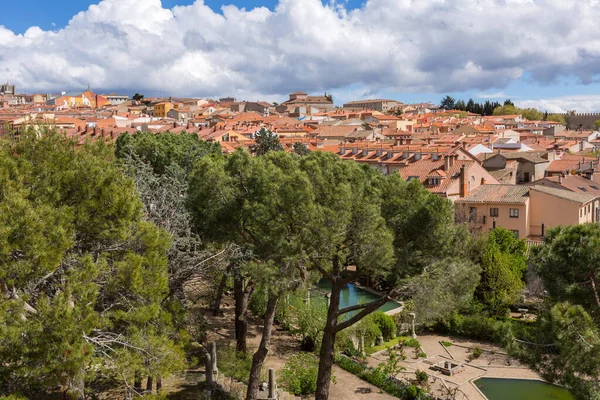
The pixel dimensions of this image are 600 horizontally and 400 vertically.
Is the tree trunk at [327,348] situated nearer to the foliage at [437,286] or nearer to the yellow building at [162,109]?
the foliage at [437,286]

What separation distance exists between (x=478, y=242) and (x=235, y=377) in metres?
15.1

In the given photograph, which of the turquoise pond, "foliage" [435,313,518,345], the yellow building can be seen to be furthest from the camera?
the yellow building

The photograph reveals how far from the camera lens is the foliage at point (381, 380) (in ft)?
61.8

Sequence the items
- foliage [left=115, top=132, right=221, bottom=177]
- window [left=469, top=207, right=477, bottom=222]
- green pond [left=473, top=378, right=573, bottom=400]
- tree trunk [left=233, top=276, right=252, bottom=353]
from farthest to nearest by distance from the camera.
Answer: window [left=469, top=207, right=477, bottom=222] < foliage [left=115, top=132, right=221, bottom=177] < green pond [left=473, top=378, right=573, bottom=400] < tree trunk [left=233, top=276, right=252, bottom=353]

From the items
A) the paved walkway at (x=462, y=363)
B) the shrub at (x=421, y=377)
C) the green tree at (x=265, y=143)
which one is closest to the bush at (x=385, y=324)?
the paved walkway at (x=462, y=363)

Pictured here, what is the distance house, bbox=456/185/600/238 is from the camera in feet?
119

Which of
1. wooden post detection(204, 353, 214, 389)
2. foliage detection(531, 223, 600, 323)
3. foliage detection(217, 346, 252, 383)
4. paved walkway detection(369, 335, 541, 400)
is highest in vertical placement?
foliage detection(531, 223, 600, 323)

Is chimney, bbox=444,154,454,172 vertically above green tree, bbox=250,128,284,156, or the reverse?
green tree, bbox=250,128,284,156

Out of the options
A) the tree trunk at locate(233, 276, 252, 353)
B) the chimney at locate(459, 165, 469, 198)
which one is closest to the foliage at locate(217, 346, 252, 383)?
the tree trunk at locate(233, 276, 252, 353)

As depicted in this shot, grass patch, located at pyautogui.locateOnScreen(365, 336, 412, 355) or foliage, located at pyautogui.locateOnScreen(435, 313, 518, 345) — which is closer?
grass patch, located at pyautogui.locateOnScreen(365, 336, 412, 355)

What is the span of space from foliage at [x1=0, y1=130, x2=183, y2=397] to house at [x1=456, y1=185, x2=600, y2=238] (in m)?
28.1

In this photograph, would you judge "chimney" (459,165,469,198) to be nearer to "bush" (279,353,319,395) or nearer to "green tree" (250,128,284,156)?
"green tree" (250,128,284,156)

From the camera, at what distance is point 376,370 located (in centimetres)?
2042

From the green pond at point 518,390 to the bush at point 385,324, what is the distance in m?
4.73
